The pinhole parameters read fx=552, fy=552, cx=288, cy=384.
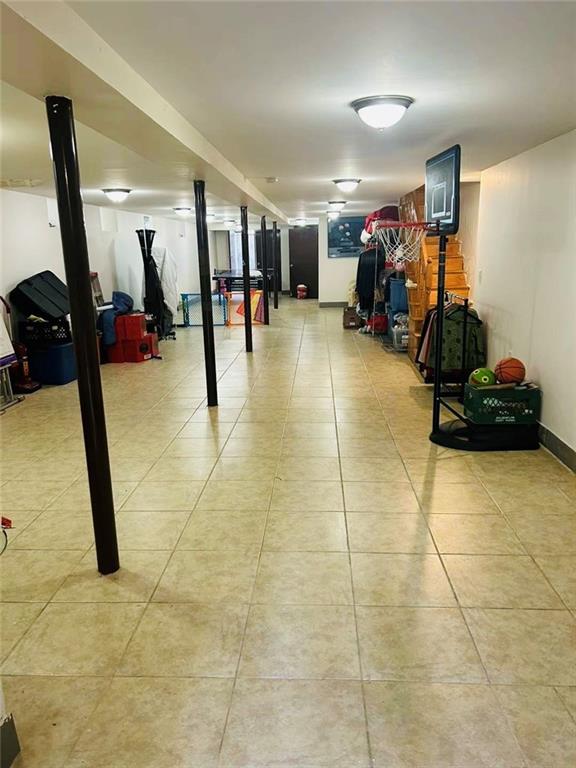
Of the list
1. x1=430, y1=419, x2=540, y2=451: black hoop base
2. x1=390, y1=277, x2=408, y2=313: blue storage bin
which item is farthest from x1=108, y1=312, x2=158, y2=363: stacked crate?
x1=430, y1=419, x2=540, y2=451: black hoop base

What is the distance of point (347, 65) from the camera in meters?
2.38

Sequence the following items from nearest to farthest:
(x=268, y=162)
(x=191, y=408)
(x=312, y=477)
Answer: (x=312, y=477) → (x=268, y=162) → (x=191, y=408)

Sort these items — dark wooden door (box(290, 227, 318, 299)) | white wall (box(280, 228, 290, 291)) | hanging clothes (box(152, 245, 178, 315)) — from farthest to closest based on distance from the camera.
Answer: white wall (box(280, 228, 290, 291)) < dark wooden door (box(290, 227, 318, 299)) < hanging clothes (box(152, 245, 178, 315))

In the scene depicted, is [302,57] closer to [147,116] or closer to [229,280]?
[147,116]

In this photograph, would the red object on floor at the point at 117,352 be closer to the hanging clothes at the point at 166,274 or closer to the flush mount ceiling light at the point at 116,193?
the flush mount ceiling light at the point at 116,193

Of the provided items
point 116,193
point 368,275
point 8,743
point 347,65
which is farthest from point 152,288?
point 8,743

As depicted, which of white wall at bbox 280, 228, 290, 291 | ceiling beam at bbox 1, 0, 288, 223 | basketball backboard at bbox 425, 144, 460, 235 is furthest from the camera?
white wall at bbox 280, 228, 290, 291

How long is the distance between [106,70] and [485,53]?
1.52m

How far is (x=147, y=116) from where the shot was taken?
264cm

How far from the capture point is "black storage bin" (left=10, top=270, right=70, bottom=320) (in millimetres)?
6734

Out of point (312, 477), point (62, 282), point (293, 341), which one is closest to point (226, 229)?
point (293, 341)

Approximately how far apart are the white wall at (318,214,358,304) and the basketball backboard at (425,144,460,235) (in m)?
9.68

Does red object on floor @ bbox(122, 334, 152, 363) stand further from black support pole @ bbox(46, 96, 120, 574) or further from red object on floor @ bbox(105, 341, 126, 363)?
black support pole @ bbox(46, 96, 120, 574)

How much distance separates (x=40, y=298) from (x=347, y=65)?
5578 mm
